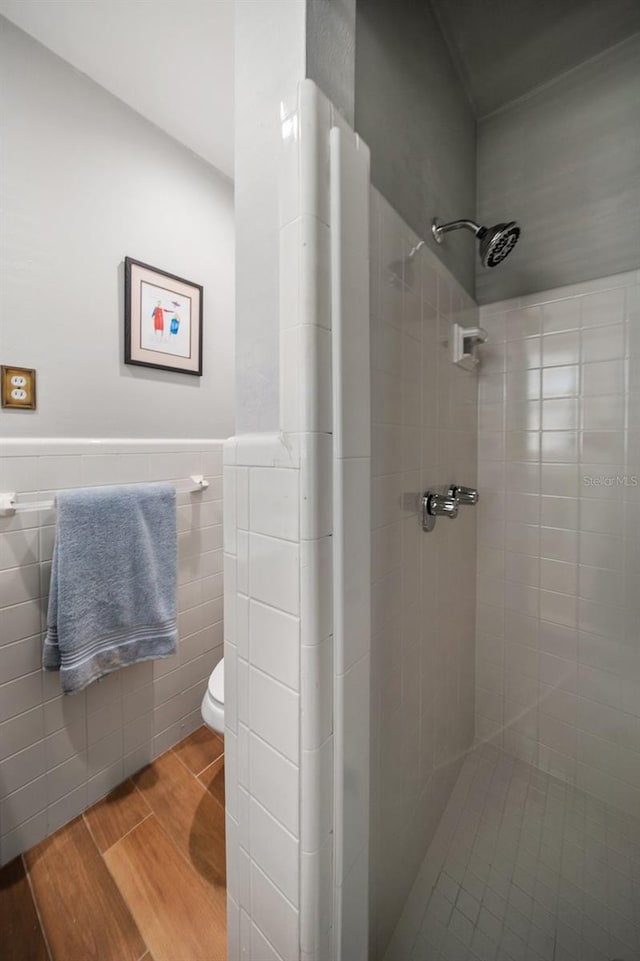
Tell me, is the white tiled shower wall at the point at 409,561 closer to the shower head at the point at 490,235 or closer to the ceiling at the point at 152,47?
the shower head at the point at 490,235

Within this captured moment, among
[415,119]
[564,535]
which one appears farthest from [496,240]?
[564,535]

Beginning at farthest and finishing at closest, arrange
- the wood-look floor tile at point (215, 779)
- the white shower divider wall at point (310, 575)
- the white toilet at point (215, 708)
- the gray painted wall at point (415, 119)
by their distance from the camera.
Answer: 1. the wood-look floor tile at point (215, 779)
2. the white toilet at point (215, 708)
3. the gray painted wall at point (415, 119)
4. the white shower divider wall at point (310, 575)

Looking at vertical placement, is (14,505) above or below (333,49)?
below

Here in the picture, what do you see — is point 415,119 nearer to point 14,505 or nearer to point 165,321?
point 165,321

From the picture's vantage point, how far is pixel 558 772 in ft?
4.16

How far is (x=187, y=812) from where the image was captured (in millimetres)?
1184

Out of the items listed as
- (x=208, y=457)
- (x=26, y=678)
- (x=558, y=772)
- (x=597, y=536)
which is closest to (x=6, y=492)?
(x=26, y=678)

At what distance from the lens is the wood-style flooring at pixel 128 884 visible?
865 mm

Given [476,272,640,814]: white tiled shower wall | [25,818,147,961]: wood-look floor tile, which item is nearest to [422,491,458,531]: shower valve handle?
[476,272,640,814]: white tiled shower wall

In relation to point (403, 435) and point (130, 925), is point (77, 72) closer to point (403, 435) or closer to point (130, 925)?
point (403, 435)

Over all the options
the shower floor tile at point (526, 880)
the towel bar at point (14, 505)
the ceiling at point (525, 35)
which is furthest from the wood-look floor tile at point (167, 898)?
the ceiling at point (525, 35)

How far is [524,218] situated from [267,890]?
77.0 inches

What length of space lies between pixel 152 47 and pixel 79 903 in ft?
8.12

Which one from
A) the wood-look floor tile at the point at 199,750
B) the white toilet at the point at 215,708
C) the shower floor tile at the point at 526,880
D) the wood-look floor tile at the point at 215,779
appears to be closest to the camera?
the shower floor tile at the point at 526,880
